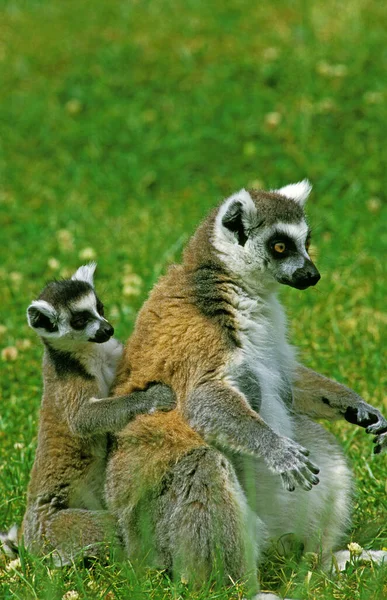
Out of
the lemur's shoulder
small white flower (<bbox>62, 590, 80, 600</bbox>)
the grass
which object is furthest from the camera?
the grass

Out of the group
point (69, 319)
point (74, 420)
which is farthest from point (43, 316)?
point (74, 420)

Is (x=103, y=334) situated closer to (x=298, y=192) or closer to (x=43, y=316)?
(x=43, y=316)

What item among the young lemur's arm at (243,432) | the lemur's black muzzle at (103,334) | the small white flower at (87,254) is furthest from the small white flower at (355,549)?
the small white flower at (87,254)

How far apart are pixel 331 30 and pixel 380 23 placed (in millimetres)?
559

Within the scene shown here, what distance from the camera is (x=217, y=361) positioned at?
468 cm

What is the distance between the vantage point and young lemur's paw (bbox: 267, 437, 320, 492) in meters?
4.46

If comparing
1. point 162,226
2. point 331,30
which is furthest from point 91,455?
point 331,30

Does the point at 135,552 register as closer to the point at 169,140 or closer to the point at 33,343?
the point at 33,343

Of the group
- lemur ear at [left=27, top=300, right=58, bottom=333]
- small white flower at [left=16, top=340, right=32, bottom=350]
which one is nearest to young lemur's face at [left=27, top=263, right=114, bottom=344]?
lemur ear at [left=27, top=300, right=58, bottom=333]

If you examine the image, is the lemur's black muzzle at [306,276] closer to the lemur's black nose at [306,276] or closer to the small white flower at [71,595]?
the lemur's black nose at [306,276]

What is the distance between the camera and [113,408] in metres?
4.81

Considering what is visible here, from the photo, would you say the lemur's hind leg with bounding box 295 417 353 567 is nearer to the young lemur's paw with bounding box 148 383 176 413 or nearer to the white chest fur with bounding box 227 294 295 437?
the white chest fur with bounding box 227 294 295 437

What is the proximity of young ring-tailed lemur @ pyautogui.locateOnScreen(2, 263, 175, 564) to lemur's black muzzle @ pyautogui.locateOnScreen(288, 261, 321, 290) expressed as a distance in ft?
2.60

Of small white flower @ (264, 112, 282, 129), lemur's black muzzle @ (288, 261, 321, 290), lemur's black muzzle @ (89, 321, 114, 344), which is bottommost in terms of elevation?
lemur's black muzzle @ (89, 321, 114, 344)
